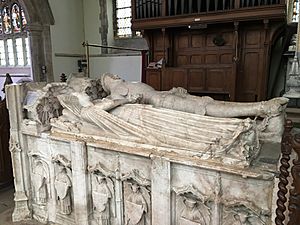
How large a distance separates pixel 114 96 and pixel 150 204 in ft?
3.27

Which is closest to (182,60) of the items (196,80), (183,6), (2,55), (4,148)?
(196,80)

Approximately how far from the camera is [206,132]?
1.92 metres

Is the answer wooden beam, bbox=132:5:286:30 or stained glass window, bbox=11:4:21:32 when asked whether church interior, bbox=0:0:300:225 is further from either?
stained glass window, bbox=11:4:21:32

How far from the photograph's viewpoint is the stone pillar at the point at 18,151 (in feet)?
8.97

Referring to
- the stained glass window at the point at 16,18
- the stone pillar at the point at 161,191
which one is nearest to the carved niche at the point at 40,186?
the stone pillar at the point at 161,191

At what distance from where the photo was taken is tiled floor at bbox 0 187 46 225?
9.34 feet

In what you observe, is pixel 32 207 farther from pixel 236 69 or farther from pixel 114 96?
pixel 236 69

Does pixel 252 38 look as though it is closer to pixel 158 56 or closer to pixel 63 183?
pixel 158 56

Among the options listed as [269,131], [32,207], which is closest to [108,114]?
[269,131]

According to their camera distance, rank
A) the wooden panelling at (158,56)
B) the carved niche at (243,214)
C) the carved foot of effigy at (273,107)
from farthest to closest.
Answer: the wooden panelling at (158,56) < the carved foot of effigy at (273,107) < the carved niche at (243,214)

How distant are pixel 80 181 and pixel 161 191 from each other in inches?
32.5

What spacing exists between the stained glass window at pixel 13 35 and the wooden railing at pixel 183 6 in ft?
15.1

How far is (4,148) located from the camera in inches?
143

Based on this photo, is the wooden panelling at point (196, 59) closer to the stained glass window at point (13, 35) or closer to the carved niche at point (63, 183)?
→ the carved niche at point (63, 183)
